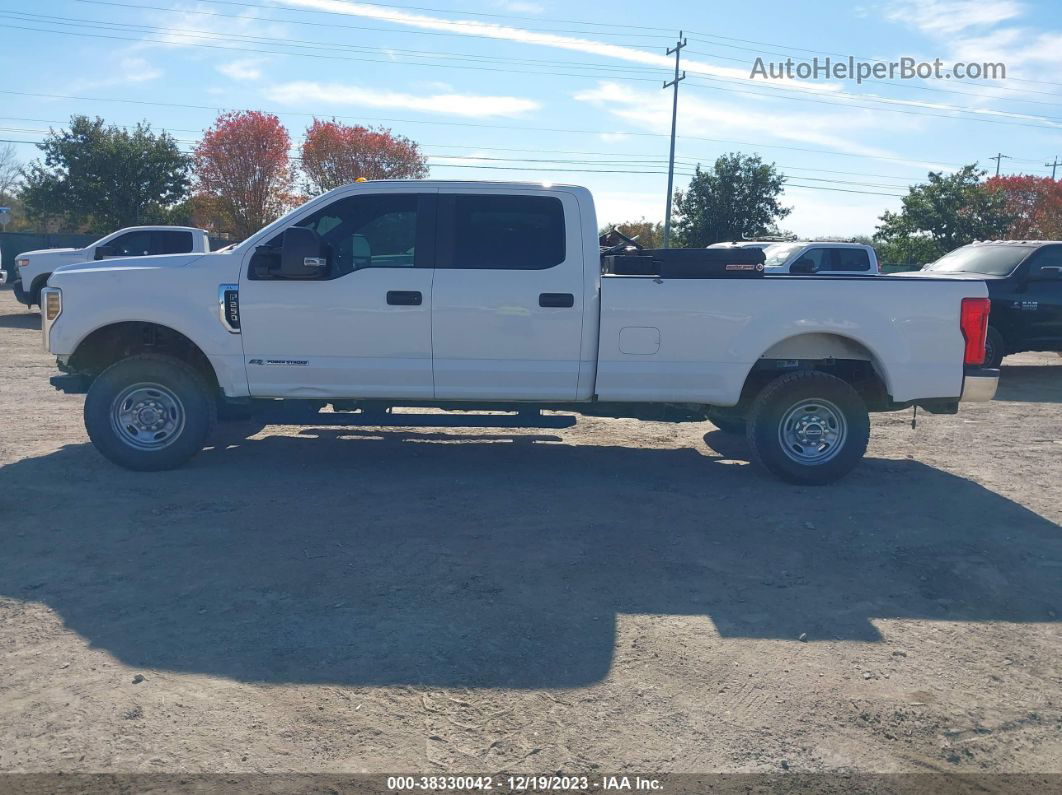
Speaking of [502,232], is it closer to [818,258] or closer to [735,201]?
[818,258]

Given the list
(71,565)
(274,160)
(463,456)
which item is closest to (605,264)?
(463,456)

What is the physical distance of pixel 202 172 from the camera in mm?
38062

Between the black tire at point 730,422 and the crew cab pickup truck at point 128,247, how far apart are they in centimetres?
1156

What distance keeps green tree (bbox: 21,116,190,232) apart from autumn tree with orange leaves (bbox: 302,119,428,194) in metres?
5.75

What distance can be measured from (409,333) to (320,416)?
1043mm

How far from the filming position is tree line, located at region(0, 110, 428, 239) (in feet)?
116

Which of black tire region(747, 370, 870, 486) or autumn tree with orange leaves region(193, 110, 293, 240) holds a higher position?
autumn tree with orange leaves region(193, 110, 293, 240)

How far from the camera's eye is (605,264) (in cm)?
703

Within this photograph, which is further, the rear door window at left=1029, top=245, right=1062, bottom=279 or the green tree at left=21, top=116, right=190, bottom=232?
the green tree at left=21, top=116, right=190, bottom=232

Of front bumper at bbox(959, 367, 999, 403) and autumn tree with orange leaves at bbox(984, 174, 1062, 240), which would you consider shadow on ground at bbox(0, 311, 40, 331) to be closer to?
front bumper at bbox(959, 367, 999, 403)

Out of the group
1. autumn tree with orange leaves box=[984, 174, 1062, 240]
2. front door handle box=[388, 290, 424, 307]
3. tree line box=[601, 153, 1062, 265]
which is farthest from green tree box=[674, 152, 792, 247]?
front door handle box=[388, 290, 424, 307]

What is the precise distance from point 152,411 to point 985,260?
474 inches

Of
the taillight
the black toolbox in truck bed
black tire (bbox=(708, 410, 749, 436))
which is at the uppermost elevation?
the black toolbox in truck bed

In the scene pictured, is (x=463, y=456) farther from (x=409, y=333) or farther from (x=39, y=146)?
(x=39, y=146)
